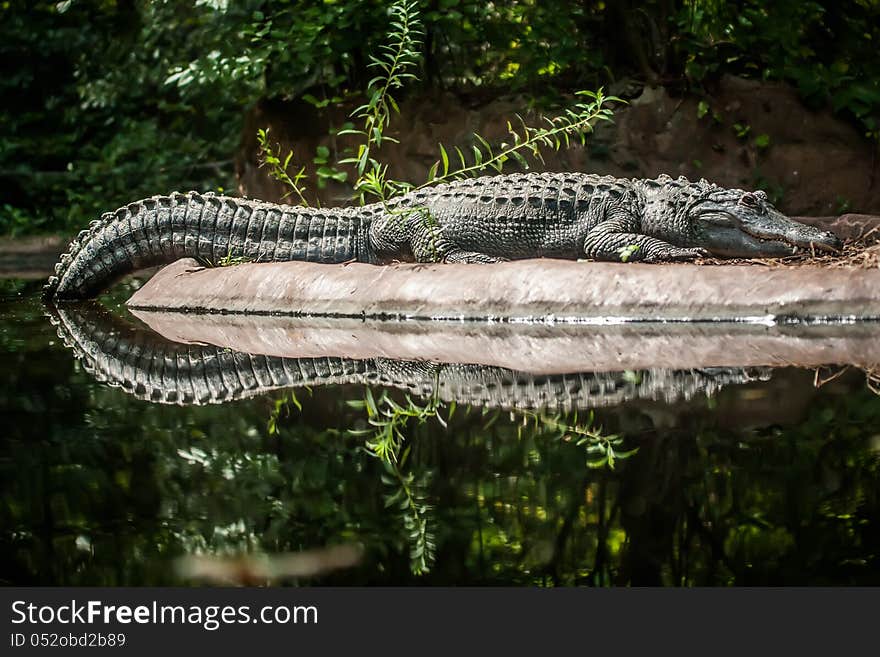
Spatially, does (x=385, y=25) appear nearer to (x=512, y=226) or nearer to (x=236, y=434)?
(x=512, y=226)

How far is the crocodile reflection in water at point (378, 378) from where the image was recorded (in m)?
2.96

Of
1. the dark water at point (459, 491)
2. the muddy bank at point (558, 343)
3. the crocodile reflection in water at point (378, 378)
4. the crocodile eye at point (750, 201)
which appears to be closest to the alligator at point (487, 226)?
the crocodile eye at point (750, 201)

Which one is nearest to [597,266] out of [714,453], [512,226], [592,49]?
[512,226]

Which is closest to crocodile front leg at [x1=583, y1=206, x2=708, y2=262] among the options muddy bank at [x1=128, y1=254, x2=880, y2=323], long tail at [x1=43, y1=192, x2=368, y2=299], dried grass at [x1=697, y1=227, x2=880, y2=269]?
dried grass at [x1=697, y1=227, x2=880, y2=269]

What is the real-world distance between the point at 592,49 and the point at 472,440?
7444 mm

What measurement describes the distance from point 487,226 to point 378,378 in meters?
3.23

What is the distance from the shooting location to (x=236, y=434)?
248cm

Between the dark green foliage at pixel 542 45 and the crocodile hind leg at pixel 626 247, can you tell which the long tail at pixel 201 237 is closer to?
the crocodile hind leg at pixel 626 247

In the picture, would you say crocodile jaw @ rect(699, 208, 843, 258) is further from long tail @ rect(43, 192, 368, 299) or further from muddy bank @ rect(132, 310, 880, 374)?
long tail @ rect(43, 192, 368, 299)

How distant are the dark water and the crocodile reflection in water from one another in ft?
0.45

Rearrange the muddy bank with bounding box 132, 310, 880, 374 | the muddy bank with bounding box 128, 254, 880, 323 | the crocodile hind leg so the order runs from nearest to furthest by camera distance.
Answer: the muddy bank with bounding box 132, 310, 880, 374, the muddy bank with bounding box 128, 254, 880, 323, the crocodile hind leg

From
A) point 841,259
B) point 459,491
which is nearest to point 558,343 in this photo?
point 841,259

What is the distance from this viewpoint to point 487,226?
6.48 meters

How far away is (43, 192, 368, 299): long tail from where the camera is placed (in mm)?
6668
